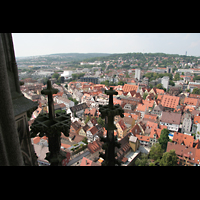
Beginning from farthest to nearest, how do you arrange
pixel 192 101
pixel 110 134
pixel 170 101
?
pixel 192 101, pixel 170 101, pixel 110 134

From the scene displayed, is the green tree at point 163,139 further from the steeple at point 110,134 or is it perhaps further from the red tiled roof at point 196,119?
the steeple at point 110,134

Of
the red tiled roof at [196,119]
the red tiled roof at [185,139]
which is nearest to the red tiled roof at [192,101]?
the red tiled roof at [196,119]

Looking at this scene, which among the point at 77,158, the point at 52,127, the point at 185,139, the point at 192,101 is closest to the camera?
the point at 52,127

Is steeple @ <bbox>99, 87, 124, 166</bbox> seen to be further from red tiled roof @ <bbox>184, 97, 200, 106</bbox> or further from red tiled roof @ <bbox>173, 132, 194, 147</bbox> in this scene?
red tiled roof @ <bbox>184, 97, 200, 106</bbox>

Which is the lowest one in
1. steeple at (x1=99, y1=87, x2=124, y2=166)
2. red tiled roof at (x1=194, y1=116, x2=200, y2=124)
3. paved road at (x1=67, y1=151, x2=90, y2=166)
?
A: paved road at (x1=67, y1=151, x2=90, y2=166)

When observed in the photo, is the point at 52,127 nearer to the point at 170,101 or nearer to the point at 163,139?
the point at 163,139

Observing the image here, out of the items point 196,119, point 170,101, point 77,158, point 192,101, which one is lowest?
point 77,158

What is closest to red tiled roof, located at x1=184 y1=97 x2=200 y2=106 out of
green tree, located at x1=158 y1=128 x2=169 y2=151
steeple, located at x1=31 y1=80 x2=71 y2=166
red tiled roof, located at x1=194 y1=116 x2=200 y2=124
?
red tiled roof, located at x1=194 y1=116 x2=200 y2=124

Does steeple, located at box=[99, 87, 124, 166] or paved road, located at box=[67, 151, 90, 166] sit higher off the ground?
steeple, located at box=[99, 87, 124, 166]

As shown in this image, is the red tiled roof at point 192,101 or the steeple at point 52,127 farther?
the red tiled roof at point 192,101

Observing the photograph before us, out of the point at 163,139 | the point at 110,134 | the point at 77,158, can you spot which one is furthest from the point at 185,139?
the point at 110,134

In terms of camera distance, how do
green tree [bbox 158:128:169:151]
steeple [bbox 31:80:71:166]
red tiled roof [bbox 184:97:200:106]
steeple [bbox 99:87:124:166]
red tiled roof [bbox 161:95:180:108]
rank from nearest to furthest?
steeple [bbox 31:80:71:166]
steeple [bbox 99:87:124:166]
green tree [bbox 158:128:169:151]
red tiled roof [bbox 161:95:180:108]
red tiled roof [bbox 184:97:200:106]

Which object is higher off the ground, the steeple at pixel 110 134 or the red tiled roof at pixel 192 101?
the steeple at pixel 110 134

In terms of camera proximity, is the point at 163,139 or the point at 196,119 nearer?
the point at 163,139
